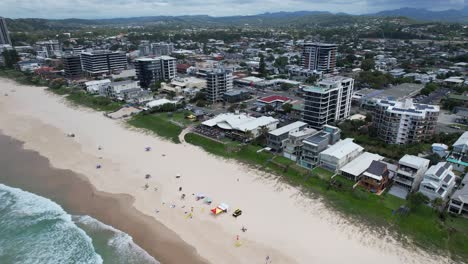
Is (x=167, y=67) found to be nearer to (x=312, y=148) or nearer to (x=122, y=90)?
(x=122, y=90)

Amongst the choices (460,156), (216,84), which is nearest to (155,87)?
(216,84)

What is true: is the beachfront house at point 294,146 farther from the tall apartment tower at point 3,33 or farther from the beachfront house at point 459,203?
the tall apartment tower at point 3,33

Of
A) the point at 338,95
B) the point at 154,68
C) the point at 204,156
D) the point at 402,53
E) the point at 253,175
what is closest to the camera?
the point at 253,175

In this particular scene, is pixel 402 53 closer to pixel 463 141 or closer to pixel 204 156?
pixel 463 141

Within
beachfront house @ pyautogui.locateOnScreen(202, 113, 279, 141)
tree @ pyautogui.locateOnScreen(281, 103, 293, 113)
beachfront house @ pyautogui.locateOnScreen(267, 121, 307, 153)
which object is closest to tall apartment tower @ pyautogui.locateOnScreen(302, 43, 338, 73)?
tree @ pyautogui.locateOnScreen(281, 103, 293, 113)

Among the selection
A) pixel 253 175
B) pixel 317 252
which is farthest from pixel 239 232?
pixel 253 175

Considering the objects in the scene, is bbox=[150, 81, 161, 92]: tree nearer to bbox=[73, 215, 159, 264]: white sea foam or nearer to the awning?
bbox=[73, 215, 159, 264]: white sea foam
